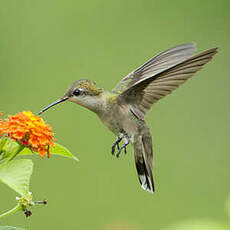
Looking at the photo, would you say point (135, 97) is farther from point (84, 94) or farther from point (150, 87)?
point (84, 94)

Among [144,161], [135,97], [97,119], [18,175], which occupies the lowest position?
[18,175]

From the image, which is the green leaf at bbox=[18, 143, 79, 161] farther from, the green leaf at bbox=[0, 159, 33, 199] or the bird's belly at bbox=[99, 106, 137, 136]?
the bird's belly at bbox=[99, 106, 137, 136]

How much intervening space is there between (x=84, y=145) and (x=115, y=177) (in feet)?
1.47

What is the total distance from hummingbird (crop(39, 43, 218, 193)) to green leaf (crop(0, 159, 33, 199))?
863mm

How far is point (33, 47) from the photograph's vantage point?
19.1 ft

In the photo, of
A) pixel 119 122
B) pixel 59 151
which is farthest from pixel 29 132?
pixel 119 122

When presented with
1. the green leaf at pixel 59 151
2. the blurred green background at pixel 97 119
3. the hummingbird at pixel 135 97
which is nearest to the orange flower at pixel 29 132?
the green leaf at pixel 59 151

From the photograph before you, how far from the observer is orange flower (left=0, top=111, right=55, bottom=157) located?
1.79 m

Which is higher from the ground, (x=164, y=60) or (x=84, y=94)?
(x=164, y=60)

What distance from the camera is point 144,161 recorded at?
2811 millimetres

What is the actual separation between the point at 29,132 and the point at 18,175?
0.32 meters

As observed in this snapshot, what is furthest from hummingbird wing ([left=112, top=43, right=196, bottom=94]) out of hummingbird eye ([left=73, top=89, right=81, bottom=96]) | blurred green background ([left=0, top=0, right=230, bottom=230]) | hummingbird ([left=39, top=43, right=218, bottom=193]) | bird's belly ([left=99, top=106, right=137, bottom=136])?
blurred green background ([left=0, top=0, right=230, bottom=230])

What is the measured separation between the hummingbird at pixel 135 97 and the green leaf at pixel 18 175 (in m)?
0.86

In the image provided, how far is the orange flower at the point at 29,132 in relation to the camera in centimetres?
179
